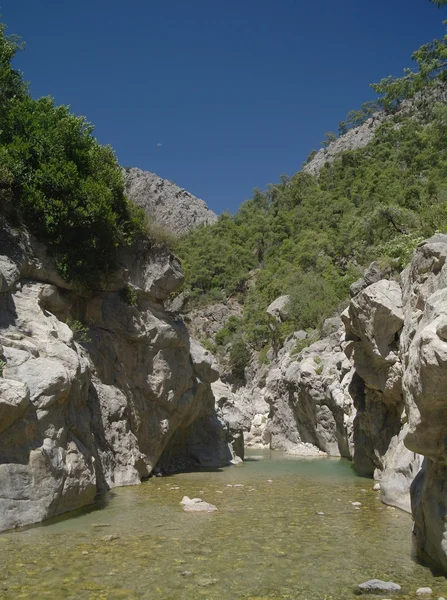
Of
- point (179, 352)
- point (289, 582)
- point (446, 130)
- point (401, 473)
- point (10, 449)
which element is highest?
point (446, 130)

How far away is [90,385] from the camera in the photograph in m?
16.8

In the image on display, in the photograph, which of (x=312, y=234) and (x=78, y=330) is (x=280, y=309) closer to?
(x=312, y=234)

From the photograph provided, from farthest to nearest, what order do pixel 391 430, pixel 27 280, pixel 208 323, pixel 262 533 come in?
pixel 208 323 → pixel 391 430 → pixel 27 280 → pixel 262 533

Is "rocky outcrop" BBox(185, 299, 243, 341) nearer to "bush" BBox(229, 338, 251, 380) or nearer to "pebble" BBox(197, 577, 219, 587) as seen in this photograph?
"bush" BBox(229, 338, 251, 380)

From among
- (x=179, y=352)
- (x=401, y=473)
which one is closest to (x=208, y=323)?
(x=179, y=352)

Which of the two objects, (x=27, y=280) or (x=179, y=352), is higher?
(x=27, y=280)

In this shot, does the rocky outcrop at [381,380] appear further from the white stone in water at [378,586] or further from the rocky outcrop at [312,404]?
the rocky outcrop at [312,404]

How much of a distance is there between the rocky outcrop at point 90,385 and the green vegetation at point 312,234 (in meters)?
17.4

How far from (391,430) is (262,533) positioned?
10282mm

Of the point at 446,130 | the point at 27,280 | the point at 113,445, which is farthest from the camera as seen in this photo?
the point at 446,130

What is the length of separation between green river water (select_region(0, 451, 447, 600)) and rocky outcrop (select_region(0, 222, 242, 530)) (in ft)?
4.12

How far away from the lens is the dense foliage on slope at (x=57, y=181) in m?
16.8

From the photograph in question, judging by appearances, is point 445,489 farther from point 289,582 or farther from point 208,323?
point 208,323

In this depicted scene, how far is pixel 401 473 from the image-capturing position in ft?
45.7
